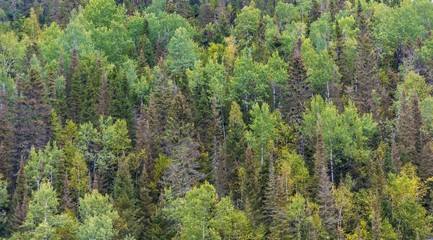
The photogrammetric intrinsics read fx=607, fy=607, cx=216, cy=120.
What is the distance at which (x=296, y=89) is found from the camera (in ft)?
305


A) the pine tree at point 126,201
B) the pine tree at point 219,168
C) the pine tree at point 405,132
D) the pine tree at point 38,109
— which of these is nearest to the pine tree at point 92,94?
the pine tree at point 38,109

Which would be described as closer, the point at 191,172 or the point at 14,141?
the point at 191,172

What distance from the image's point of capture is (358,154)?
8175 centimetres

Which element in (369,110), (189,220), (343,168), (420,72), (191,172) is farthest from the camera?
(420,72)

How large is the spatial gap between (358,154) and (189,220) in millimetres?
26596

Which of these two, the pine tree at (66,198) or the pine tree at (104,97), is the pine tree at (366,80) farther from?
the pine tree at (66,198)

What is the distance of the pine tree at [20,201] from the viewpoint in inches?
2837

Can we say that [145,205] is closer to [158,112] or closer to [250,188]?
[250,188]

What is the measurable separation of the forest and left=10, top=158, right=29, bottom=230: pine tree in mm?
254

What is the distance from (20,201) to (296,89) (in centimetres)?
4315

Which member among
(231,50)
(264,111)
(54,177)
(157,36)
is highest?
(157,36)

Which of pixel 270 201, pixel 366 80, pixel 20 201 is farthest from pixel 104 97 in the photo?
pixel 366 80

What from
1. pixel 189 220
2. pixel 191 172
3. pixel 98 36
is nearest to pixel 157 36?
pixel 98 36

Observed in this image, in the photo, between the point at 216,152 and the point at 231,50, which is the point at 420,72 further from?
the point at 216,152
